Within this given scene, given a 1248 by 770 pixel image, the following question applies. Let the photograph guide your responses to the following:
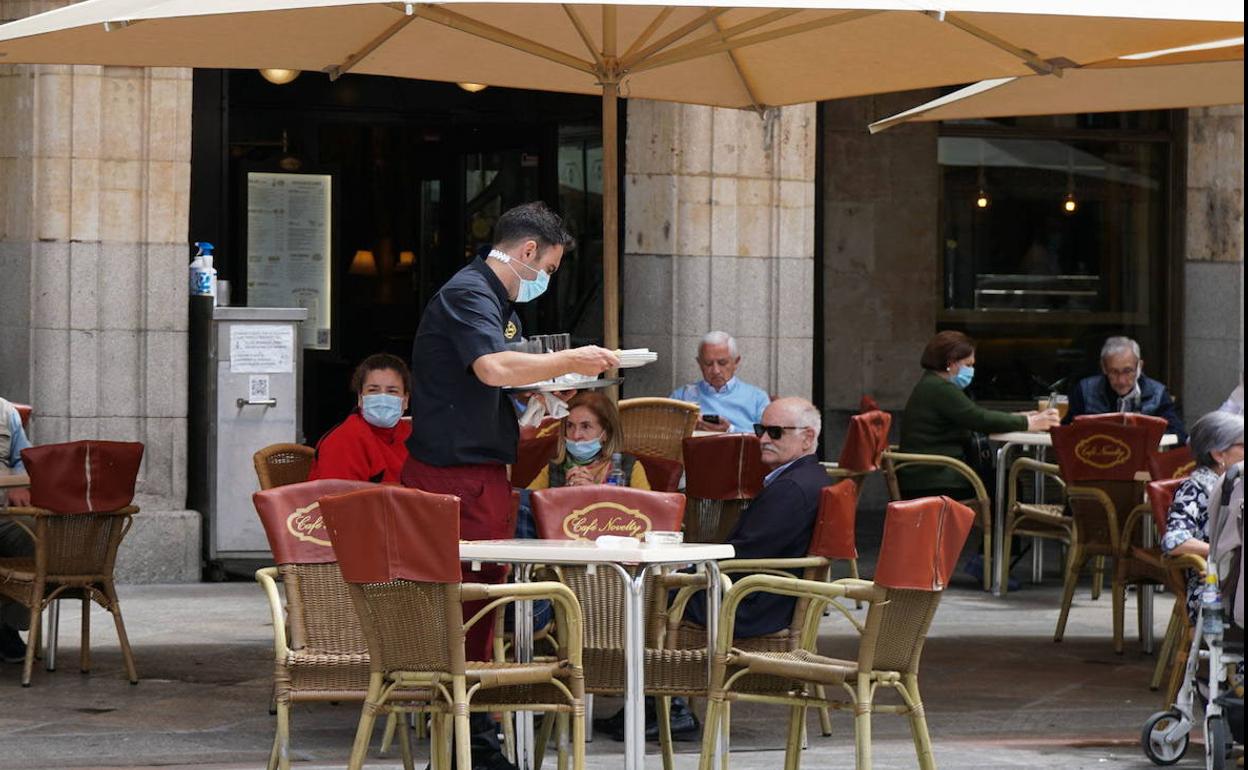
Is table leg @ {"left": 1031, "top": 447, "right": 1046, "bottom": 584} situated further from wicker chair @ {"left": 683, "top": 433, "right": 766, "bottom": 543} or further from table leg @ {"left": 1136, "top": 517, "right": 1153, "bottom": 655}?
wicker chair @ {"left": 683, "top": 433, "right": 766, "bottom": 543}

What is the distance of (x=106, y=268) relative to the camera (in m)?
11.3

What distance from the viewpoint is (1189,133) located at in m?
14.5

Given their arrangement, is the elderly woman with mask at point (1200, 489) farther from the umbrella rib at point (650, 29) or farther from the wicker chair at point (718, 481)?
the umbrella rib at point (650, 29)

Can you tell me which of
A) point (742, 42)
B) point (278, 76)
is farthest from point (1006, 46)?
point (278, 76)

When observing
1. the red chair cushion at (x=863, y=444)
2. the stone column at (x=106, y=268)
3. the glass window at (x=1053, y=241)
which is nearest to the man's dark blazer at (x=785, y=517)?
the red chair cushion at (x=863, y=444)

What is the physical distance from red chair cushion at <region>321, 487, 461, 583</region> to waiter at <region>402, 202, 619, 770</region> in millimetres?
1055

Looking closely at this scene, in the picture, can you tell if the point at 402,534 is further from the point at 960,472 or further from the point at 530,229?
the point at 960,472

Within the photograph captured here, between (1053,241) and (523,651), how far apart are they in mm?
10306

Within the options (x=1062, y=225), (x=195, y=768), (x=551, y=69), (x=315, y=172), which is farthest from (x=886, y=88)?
(x=1062, y=225)

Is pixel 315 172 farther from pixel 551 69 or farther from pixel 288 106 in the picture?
pixel 551 69

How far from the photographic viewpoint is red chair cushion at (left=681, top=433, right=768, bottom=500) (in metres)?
8.16

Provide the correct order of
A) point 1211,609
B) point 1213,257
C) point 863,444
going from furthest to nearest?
point 1213,257, point 863,444, point 1211,609

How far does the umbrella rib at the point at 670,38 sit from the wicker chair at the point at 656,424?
6.58 ft

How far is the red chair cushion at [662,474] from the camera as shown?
8.23m
